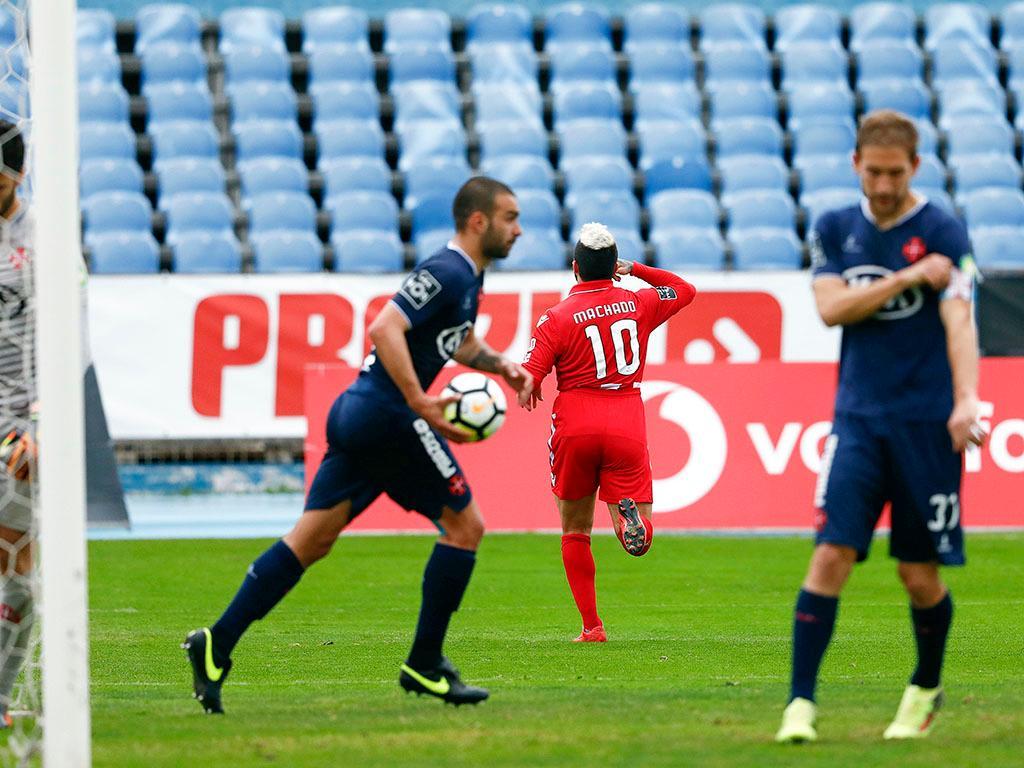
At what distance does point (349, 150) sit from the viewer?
70.7 ft

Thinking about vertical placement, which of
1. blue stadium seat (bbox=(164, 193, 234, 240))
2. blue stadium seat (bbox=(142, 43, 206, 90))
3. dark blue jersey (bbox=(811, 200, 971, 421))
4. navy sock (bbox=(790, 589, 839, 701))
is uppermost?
blue stadium seat (bbox=(142, 43, 206, 90))

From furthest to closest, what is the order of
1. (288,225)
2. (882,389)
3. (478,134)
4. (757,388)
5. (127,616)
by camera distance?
(478,134) < (288,225) < (757,388) < (127,616) < (882,389)

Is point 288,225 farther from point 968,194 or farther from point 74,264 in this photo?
point 74,264

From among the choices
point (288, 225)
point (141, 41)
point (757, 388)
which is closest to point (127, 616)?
point (757, 388)

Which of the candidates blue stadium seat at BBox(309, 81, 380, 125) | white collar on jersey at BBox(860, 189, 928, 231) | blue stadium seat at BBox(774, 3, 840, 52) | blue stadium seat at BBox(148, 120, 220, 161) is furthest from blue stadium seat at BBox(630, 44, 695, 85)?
white collar on jersey at BBox(860, 189, 928, 231)

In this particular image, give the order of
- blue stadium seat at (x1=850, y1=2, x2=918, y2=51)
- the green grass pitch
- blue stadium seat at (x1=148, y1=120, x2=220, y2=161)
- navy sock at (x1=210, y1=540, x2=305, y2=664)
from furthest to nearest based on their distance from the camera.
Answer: blue stadium seat at (x1=850, y1=2, x2=918, y2=51), blue stadium seat at (x1=148, y1=120, x2=220, y2=161), navy sock at (x1=210, y1=540, x2=305, y2=664), the green grass pitch

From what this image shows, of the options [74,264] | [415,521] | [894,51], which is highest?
[894,51]

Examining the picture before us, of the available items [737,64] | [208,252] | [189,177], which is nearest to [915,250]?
[208,252]

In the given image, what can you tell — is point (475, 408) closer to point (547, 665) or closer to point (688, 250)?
point (547, 665)

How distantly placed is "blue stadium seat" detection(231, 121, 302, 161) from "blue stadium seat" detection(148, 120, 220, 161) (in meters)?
0.35

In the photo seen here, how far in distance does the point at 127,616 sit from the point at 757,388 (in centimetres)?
686

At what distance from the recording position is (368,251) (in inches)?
786

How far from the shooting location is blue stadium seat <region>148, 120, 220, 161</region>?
21.4 metres

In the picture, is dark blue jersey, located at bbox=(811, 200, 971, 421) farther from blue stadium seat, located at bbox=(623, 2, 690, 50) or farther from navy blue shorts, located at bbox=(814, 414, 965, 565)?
blue stadium seat, located at bbox=(623, 2, 690, 50)
